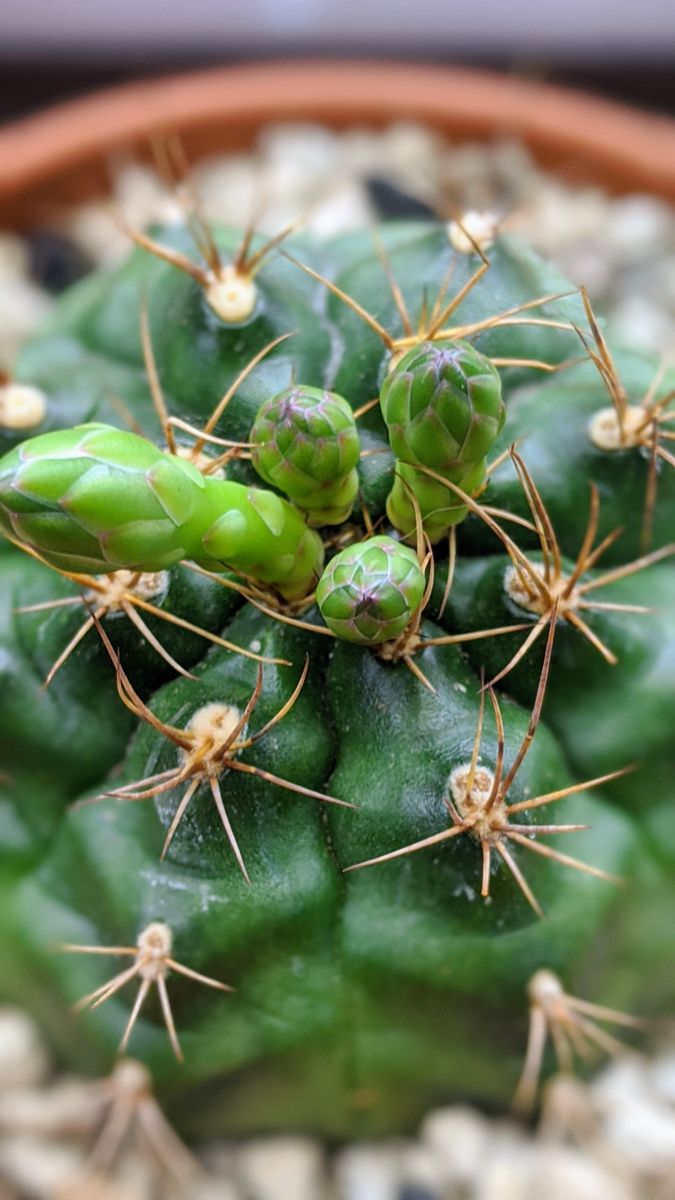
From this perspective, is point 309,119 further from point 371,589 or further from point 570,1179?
point 570,1179

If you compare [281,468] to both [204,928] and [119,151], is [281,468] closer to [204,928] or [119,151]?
[204,928]

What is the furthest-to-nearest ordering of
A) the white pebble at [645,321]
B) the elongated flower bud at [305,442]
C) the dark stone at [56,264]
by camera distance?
1. the dark stone at [56,264]
2. the white pebble at [645,321]
3. the elongated flower bud at [305,442]

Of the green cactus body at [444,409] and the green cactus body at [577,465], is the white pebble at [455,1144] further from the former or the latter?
the green cactus body at [444,409]

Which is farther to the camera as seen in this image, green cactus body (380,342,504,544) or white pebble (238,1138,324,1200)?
white pebble (238,1138,324,1200)

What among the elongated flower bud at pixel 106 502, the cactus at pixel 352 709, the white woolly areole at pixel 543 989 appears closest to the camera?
the elongated flower bud at pixel 106 502

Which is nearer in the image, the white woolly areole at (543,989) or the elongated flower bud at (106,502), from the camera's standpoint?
the elongated flower bud at (106,502)

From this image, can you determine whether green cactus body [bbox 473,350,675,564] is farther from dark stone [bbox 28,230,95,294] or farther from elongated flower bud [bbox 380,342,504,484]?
dark stone [bbox 28,230,95,294]

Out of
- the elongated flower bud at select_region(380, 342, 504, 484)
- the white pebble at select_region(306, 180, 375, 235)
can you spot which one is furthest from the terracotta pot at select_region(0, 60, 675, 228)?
the elongated flower bud at select_region(380, 342, 504, 484)

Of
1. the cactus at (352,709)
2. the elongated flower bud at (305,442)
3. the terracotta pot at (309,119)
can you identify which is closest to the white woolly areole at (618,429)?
the cactus at (352,709)

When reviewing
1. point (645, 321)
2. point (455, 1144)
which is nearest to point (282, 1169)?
point (455, 1144)
